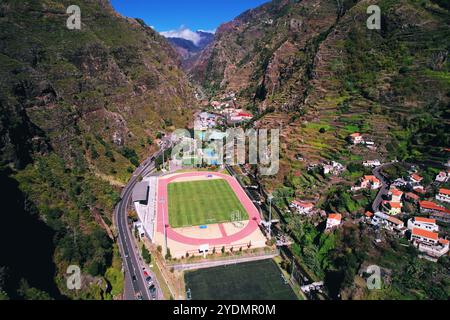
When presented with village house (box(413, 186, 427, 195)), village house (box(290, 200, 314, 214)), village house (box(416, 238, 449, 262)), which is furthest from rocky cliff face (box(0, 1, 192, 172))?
village house (box(413, 186, 427, 195))

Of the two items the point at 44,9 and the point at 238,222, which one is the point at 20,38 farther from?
the point at 238,222

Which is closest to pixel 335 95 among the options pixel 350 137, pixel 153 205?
pixel 350 137

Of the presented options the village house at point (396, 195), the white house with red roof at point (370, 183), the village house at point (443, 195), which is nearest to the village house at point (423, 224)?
the village house at point (396, 195)

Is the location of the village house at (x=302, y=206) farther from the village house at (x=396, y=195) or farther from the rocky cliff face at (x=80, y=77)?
the rocky cliff face at (x=80, y=77)
